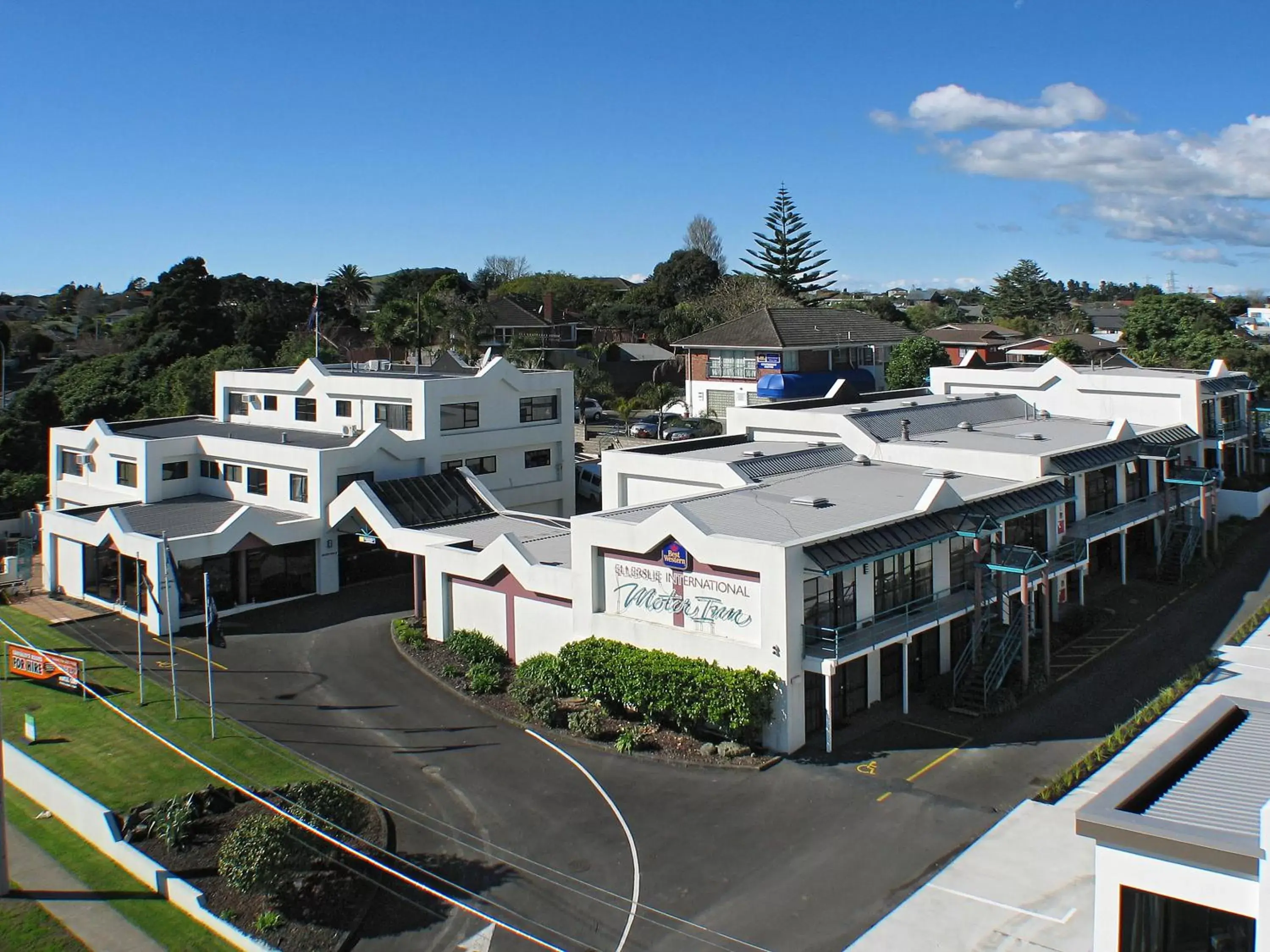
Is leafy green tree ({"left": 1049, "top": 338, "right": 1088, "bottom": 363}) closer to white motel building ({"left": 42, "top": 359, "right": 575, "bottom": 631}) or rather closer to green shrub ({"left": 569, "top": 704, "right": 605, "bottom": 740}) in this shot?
white motel building ({"left": 42, "top": 359, "right": 575, "bottom": 631})

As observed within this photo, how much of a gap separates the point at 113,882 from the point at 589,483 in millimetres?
35315

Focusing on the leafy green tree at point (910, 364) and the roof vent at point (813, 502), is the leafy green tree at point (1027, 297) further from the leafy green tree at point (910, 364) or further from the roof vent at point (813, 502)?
the roof vent at point (813, 502)

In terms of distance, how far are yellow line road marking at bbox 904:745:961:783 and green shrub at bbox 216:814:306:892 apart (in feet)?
40.7

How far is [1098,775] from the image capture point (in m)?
23.7

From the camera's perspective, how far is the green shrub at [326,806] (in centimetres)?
2073

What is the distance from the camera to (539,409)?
48125mm

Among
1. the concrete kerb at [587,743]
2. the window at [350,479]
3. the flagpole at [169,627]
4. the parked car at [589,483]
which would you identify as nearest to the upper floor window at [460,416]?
the window at [350,479]

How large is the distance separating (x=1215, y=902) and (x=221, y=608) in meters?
32.4

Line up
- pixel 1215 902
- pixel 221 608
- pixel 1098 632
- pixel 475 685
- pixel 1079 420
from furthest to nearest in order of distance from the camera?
pixel 1079 420 < pixel 221 608 < pixel 1098 632 < pixel 475 685 < pixel 1215 902

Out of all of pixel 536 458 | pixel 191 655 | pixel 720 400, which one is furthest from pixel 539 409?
pixel 720 400

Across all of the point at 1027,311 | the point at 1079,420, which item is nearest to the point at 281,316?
the point at 1079,420

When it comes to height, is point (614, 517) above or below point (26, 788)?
above

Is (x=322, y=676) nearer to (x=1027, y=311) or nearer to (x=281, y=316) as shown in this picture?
(x=281, y=316)

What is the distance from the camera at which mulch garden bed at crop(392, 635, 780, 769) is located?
81.9 ft
